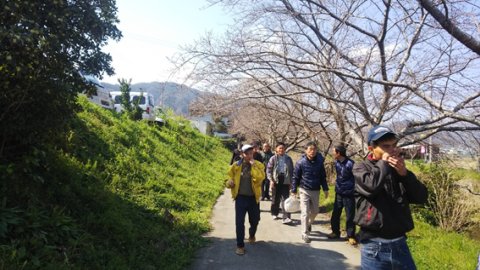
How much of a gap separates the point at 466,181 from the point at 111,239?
30.3ft

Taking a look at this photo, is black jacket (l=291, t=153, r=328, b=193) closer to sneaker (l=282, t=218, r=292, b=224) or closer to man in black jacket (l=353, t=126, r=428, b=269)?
sneaker (l=282, t=218, r=292, b=224)

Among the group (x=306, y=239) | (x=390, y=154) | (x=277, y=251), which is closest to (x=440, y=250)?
(x=306, y=239)

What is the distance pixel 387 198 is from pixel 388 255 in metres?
0.40

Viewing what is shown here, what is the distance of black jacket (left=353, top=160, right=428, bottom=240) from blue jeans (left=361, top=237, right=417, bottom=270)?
0.18ft

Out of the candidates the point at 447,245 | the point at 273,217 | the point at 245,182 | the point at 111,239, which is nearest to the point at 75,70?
the point at 111,239

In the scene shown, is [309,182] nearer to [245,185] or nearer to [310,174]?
[310,174]

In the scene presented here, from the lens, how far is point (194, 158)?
1698 centimetres

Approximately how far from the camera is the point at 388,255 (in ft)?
8.60

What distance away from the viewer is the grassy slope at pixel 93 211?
3.96m

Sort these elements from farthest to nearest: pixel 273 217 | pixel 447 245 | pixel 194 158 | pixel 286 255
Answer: pixel 194 158
pixel 273 217
pixel 447 245
pixel 286 255

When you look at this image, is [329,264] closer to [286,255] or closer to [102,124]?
[286,255]

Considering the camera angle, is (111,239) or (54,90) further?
(111,239)

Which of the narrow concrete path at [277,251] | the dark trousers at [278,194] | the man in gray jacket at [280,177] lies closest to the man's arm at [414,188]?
the narrow concrete path at [277,251]

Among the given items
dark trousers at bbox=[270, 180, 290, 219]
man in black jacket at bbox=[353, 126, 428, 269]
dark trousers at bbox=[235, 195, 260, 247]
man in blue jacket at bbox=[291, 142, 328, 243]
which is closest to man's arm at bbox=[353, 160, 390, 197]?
man in black jacket at bbox=[353, 126, 428, 269]
